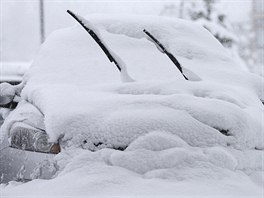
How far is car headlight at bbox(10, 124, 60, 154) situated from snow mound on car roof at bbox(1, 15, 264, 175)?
0.07 m

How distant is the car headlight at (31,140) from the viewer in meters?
2.50

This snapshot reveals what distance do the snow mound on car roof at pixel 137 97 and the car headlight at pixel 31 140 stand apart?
7 cm

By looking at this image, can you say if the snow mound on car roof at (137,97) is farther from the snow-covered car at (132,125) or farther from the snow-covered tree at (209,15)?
the snow-covered tree at (209,15)

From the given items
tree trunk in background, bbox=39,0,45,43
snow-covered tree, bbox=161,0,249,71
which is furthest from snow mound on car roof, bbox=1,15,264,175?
snow-covered tree, bbox=161,0,249,71

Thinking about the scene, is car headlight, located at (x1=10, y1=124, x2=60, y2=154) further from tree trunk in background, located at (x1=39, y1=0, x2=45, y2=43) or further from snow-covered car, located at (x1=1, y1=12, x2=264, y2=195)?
tree trunk in background, located at (x1=39, y1=0, x2=45, y2=43)

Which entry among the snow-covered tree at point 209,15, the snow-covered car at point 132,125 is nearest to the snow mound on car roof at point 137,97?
the snow-covered car at point 132,125

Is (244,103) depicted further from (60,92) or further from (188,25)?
(188,25)

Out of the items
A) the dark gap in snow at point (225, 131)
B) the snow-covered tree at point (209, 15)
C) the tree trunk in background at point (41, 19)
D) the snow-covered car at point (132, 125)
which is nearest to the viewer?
the snow-covered car at point (132, 125)

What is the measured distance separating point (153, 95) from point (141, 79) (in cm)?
54

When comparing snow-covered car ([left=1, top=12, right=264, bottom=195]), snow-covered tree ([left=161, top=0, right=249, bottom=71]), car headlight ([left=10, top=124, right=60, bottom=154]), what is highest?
snow-covered car ([left=1, top=12, right=264, bottom=195])

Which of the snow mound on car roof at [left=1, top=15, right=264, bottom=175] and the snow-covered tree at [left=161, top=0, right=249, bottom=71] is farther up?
the snow mound on car roof at [left=1, top=15, right=264, bottom=175]

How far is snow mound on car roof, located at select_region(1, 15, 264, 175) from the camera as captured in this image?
7.79ft

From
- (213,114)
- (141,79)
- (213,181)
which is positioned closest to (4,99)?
(141,79)

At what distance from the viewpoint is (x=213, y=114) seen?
2490 millimetres
